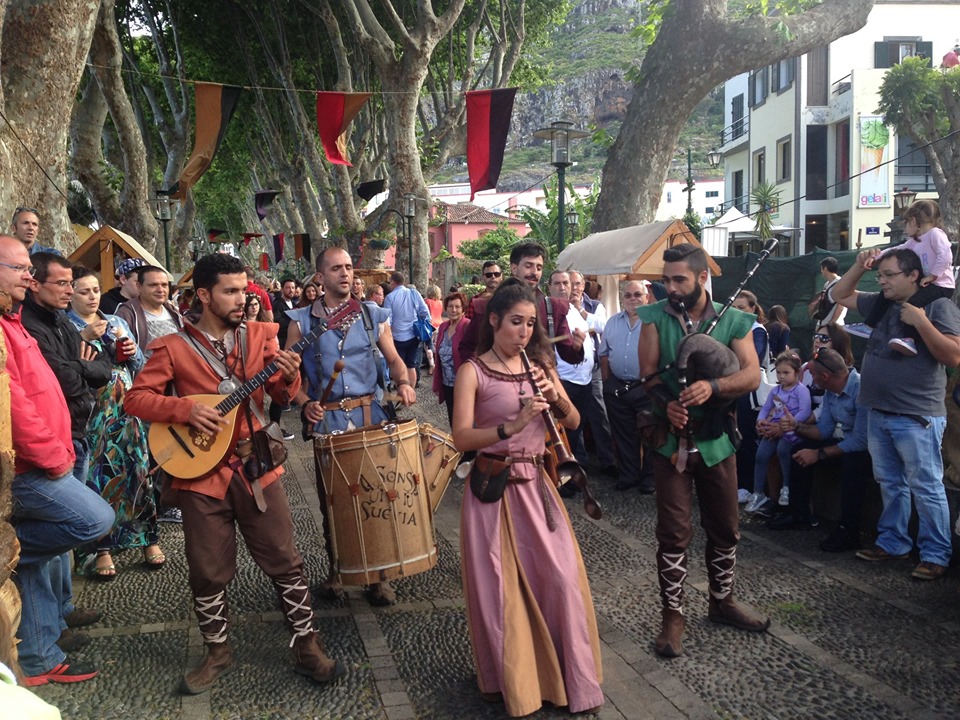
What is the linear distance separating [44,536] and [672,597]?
→ 295 cm

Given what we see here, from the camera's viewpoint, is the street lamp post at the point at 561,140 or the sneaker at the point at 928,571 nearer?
the sneaker at the point at 928,571

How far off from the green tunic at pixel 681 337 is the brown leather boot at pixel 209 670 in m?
2.33

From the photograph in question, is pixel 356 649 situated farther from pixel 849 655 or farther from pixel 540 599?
pixel 849 655

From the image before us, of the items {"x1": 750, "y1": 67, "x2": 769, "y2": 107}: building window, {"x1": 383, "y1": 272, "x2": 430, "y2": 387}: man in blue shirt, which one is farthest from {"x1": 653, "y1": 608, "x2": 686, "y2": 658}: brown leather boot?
{"x1": 750, "y1": 67, "x2": 769, "y2": 107}: building window

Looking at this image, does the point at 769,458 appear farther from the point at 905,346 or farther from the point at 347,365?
the point at 347,365

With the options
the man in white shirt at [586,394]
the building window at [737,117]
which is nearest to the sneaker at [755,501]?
the man in white shirt at [586,394]

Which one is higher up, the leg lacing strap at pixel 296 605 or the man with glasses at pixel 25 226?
the man with glasses at pixel 25 226

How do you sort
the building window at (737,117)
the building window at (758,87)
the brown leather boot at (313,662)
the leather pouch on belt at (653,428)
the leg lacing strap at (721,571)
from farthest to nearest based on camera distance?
1. the building window at (737,117)
2. the building window at (758,87)
3. the leg lacing strap at (721,571)
4. the leather pouch on belt at (653,428)
5. the brown leather boot at (313,662)

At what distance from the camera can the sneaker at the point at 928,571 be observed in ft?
17.3

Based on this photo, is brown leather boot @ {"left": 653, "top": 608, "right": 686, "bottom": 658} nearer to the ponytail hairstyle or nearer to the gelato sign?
the ponytail hairstyle

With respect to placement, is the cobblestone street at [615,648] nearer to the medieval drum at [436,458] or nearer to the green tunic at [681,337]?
the medieval drum at [436,458]

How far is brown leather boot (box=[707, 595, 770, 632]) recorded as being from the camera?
454 centimetres

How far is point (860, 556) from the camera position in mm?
5684

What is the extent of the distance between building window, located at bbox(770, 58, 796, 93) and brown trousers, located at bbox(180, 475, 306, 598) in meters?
36.2
